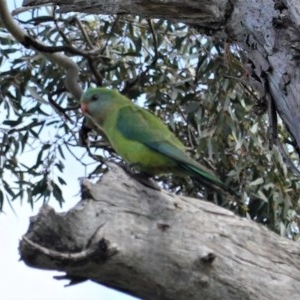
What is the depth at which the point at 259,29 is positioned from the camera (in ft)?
7.54

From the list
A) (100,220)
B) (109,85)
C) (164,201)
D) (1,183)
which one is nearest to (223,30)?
(164,201)

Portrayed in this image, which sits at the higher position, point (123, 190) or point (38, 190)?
point (38, 190)

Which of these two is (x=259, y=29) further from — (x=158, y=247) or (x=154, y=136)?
(x=154, y=136)

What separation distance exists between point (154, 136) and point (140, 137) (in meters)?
0.04

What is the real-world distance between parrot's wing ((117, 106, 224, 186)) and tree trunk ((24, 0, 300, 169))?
337 mm

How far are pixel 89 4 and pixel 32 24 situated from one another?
7.27ft

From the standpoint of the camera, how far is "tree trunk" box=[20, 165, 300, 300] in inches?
78.0

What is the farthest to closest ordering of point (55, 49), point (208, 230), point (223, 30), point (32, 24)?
point (32, 24)
point (55, 49)
point (223, 30)
point (208, 230)

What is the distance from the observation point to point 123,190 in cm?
215

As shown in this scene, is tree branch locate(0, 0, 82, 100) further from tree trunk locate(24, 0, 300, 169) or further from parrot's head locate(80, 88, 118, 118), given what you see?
tree trunk locate(24, 0, 300, 169)

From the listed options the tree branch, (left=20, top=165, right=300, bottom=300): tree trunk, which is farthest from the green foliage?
(left=20, top=165, right=300, bottom=300): tree trunk

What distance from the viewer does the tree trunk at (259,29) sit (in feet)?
7.21

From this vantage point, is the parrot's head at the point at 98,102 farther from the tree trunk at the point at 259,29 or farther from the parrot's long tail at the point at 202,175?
the tree trunk at the point at 259,29

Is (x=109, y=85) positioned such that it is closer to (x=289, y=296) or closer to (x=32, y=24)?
(x=32, y=24)
